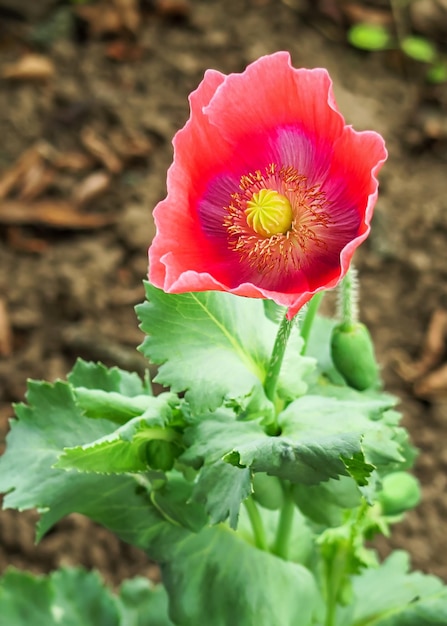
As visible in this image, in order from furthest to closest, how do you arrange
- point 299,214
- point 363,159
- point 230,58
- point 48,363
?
point 230,58
point 48,363
point 299,214
point 363,159

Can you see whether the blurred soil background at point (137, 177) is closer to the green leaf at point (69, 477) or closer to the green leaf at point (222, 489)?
the green leaf at point (69, 477)

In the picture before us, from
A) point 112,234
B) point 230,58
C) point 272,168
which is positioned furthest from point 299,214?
point 230,58

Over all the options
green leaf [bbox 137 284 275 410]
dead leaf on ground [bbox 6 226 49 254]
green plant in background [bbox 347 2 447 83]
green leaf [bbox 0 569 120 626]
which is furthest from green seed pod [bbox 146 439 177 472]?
green plant in background [bbox 347 2 447 83]

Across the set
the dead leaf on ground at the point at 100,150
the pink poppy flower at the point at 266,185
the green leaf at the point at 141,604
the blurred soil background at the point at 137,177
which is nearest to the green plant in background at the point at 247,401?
the pink poppy flower at the point at 266,185

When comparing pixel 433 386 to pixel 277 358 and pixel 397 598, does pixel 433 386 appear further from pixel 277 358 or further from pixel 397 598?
pixel 277 358

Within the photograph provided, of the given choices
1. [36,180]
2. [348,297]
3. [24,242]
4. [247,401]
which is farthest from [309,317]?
[36,180]

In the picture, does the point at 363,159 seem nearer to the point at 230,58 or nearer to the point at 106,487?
the point at 106,487
